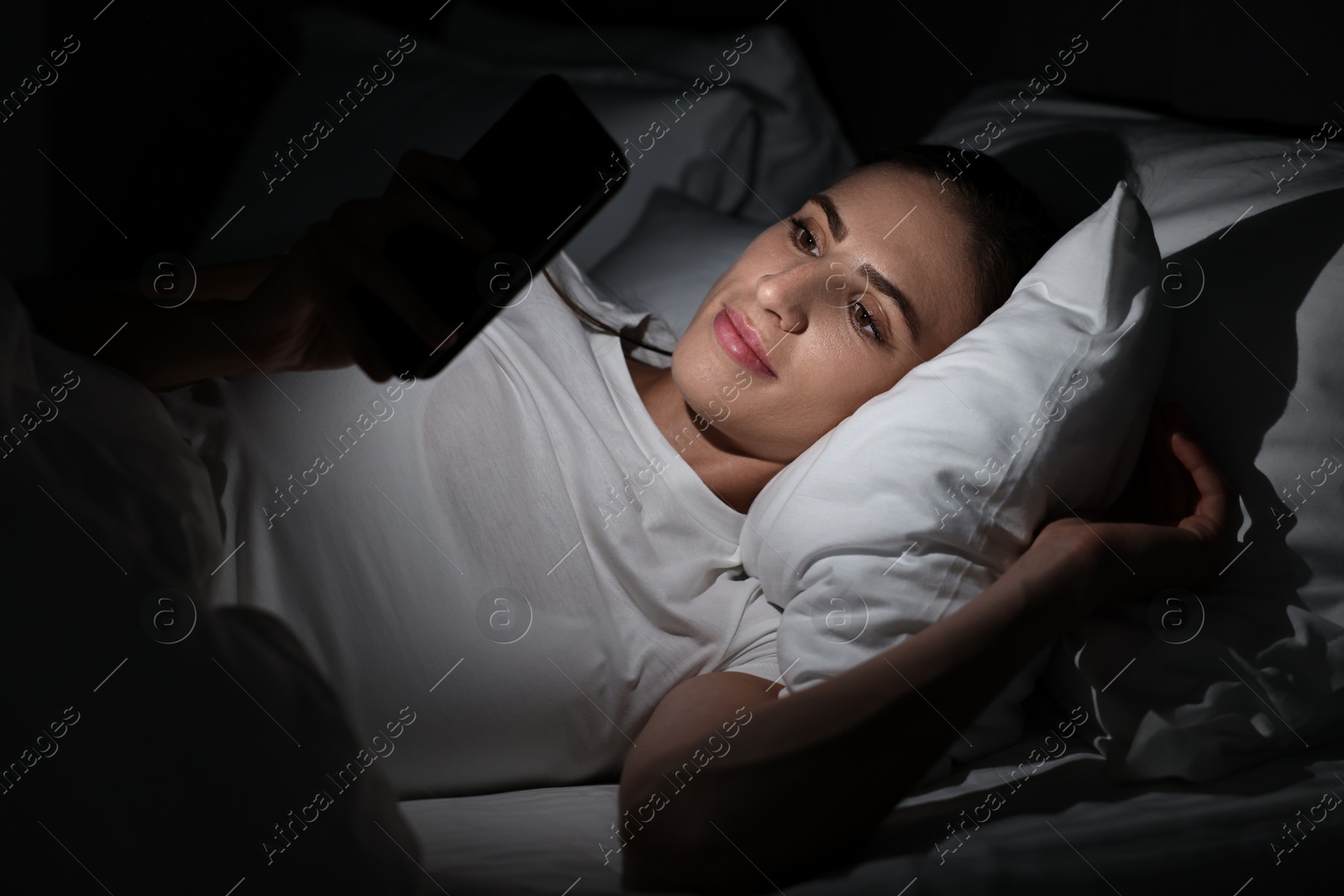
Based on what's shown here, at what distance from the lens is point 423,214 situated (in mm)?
599

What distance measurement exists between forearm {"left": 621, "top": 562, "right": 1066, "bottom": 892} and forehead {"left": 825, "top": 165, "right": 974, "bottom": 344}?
0.88ft

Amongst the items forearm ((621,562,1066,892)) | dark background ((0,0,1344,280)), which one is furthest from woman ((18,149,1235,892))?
dark background ((0,0,1344,280))

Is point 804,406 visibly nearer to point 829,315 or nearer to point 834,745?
point 829,315

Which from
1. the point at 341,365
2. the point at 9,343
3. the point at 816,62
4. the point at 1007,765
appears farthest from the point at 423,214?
the point at 816,62

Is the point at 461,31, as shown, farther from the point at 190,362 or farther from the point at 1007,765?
the point at 1007,765

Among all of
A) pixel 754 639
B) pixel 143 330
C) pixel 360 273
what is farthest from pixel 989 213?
pixel 143 330

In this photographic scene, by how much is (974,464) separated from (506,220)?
1.15 feet

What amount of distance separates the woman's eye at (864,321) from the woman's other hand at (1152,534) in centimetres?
19

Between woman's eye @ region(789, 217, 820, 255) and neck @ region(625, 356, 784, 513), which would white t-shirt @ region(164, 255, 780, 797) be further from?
woman's eye @ region(789, 217, 820, 255)

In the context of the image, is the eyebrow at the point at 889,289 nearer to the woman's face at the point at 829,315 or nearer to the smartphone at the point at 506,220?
the woman's face at the point at 829,315

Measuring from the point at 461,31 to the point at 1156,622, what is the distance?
0.98 metres

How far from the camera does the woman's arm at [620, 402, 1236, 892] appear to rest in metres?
0.52

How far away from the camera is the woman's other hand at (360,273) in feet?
1.95

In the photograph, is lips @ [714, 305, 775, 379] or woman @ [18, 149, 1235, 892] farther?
lips @ [714, 305, 775, 379]
